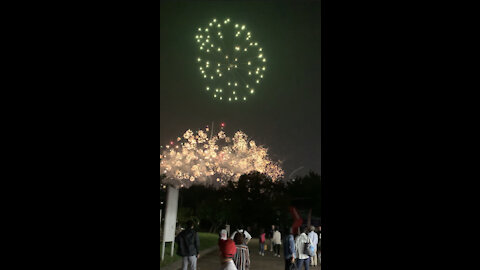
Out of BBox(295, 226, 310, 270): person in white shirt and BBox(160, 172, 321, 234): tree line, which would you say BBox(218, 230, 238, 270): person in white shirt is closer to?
BBox(295, 226, 310, 270): person in white shirt

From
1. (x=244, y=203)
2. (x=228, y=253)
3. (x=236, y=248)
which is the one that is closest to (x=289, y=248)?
(x=236, y=248)

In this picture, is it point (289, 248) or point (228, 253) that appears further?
point (289, 248)

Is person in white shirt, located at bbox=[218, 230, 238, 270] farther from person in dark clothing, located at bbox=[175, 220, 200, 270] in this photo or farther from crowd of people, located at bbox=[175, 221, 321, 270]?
person in dark clothing, located at bbox=[175, 220, 200, 270]

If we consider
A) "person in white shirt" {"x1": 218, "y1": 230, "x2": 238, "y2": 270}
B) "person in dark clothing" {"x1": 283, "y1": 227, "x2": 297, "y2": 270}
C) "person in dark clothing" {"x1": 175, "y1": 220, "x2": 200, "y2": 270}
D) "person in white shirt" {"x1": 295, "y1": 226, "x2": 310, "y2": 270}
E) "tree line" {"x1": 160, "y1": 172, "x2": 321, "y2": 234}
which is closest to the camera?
"person in white shirt" {"x1": 218, "y1": 230, "x2": 238, "y2": 270}

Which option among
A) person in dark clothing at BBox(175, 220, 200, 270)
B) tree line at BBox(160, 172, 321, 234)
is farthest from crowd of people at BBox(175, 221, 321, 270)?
tree line at BBox(160, 172, 321, 234)

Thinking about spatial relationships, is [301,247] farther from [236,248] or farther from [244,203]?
[244,203]

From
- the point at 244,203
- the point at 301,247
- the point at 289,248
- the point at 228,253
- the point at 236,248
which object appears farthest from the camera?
the point at 244,203

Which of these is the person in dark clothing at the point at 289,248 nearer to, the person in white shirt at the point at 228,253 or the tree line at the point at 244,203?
the person in white shirt at the point at 228,253

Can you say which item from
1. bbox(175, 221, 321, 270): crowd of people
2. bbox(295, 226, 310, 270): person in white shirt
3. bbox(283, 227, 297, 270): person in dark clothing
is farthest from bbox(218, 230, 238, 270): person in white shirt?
bbox(295, 226, 310, 270): person in white shirt

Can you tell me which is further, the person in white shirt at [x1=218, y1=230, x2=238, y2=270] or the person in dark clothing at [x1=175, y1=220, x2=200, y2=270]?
the person in dark clothing at [x1=175, y1=220, x2=200, y2=270]

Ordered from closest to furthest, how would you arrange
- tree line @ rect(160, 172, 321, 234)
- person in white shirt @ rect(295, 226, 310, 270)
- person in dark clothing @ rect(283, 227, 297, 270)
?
person in dark clothing @ rect(283, 227, 297, 270) → person in white shirt @ rect(295, 226, 310, 270) → tree line @ rect(160, 172, 321, 234)
